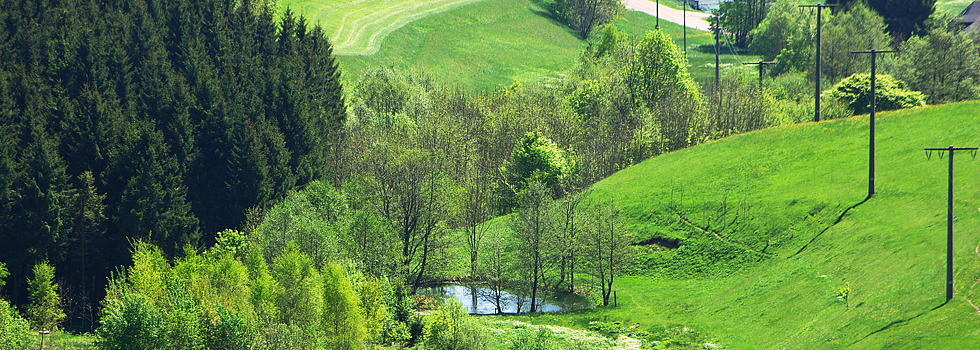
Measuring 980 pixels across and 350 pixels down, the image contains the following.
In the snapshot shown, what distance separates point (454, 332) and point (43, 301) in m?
30.3

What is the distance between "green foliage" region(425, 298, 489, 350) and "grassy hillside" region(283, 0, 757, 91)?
268ft

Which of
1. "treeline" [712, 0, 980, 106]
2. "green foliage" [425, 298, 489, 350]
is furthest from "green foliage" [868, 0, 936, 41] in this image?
"green foliage" [425, 298, 489, 350]

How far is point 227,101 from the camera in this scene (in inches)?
3140

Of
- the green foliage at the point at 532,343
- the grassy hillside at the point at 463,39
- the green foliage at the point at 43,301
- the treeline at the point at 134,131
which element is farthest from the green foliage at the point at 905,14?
the green foliage at the point at 43,301

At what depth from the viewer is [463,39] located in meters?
163

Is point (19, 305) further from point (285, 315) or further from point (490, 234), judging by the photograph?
point (490, 234)

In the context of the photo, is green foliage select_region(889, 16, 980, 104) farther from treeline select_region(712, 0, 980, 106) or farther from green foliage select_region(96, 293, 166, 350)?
green foliage select_region(96, 293, 166, 350)

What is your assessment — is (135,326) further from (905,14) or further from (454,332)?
(905,14)

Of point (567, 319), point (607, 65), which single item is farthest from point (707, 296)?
point (607, 65)

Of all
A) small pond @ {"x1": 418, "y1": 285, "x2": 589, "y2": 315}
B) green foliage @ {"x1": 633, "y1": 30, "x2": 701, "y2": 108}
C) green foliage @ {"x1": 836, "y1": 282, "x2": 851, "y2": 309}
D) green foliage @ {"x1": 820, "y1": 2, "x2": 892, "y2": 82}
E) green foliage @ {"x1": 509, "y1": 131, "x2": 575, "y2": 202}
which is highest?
green foliage @ {"x1": 820, "y1": 2, "x2": 892, "y2": 82}

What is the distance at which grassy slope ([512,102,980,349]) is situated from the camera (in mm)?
45562

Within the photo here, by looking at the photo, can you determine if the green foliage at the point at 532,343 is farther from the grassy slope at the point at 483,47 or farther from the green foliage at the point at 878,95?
the grassy slope at the point at 483,47

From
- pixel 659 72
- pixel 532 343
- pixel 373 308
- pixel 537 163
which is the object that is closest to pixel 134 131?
pixel 373 308

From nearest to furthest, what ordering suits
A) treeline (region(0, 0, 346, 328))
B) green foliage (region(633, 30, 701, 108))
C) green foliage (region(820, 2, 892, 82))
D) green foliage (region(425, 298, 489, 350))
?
green foliage (region(425, 298, 489, 350)) → treeline (region(0, 0, 346, 328)) → green foliage (region(633, 30, 701, 108)) → green foliage (region(820, 2, 892, 82))
